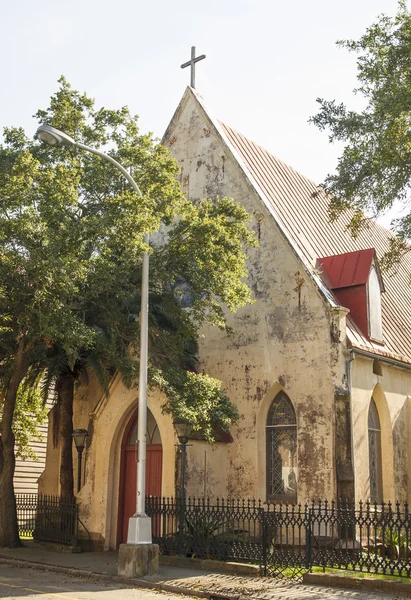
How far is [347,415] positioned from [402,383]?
4.07m

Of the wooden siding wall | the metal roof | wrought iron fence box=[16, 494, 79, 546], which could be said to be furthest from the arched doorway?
the wooden siding wall

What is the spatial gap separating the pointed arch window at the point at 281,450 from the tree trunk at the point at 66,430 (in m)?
5.69

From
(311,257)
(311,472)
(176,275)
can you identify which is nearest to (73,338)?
(176,275)

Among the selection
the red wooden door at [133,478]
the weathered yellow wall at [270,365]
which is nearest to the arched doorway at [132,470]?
the red wooden door at [133,478]

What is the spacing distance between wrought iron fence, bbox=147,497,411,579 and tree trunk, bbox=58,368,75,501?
12.8 ft

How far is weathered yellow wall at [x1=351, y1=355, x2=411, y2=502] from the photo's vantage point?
61.0ft

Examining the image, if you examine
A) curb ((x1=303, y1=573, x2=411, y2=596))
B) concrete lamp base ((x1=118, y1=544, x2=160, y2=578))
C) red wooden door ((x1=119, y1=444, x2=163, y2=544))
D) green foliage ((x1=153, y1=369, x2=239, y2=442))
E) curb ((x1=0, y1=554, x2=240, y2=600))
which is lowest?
→ curb ((x1=0, y1=554, x2=240, y2=600))

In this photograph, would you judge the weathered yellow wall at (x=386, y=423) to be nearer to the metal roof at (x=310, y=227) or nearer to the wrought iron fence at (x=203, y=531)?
the metal roof at (x=310, y=227)

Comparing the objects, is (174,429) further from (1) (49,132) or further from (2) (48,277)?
(1) (49,132)

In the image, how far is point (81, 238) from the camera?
15.8m

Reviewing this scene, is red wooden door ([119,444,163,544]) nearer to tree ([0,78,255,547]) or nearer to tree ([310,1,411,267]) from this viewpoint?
tree ([0,78,255,547])

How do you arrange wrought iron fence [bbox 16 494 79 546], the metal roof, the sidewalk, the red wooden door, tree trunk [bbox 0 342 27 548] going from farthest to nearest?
the metal roof → the red wooden door → wrought iron fence [bbox 16 494 79 546] → tree trunk [bbox 0 342 27 548] → the sidewalk

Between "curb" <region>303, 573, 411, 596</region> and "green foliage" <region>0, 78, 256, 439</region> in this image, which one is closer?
"curb" <region>303, 573, 411, 596</region>

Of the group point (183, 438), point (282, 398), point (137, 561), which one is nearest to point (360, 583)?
point (137, 561)
